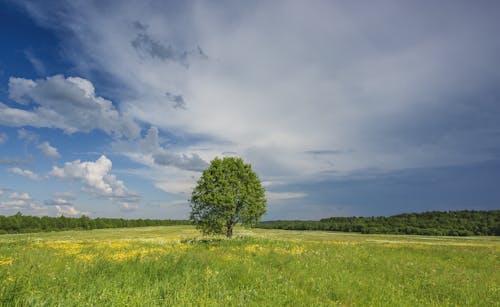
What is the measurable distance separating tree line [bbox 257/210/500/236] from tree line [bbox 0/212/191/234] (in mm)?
60735

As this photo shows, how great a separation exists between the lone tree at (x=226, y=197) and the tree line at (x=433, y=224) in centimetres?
4175

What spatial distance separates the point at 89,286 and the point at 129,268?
2.14m

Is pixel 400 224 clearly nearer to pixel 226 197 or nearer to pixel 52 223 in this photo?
pixel 226 197

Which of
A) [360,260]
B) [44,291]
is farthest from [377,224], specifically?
[44,291]

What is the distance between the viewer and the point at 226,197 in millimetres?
35906

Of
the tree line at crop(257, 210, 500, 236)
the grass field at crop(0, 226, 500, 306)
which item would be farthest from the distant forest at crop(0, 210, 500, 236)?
the grass field at crop(0, 226, 500, 306)

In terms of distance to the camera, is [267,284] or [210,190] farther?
[210,190]

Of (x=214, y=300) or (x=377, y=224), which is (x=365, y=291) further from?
(x=377, y=224)

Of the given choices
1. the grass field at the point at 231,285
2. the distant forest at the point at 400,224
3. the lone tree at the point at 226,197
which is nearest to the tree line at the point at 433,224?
the distant forest at the point at 400,224

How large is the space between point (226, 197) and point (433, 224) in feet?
237

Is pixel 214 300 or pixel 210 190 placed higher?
pixel 210 190

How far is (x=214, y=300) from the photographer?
261 inches

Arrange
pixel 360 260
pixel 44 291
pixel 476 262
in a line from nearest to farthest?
pixel 44 291 < pixel 360 260 < pixel 476 262

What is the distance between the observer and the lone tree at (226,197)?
120ft
